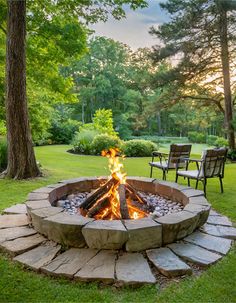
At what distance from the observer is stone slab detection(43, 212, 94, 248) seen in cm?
241

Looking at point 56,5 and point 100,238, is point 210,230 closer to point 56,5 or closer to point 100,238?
point 100,238

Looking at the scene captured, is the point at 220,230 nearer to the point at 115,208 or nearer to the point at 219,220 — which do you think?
the point at 219,220

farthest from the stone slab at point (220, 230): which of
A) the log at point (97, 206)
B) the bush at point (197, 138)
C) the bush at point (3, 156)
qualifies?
the bush at point (197, 138)

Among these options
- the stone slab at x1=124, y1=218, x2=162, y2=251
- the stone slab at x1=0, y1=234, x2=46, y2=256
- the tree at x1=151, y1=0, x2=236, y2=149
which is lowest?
the stone slab at x1=0, y1=234, x2=46, y2=256

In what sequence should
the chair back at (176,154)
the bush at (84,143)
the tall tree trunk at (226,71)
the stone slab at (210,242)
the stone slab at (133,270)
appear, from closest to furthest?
the stone slab at (133,270), the stone slab at (210,242), the chair back at (176,154), the tall tree trunk at (226,71), the bush at (84,143)

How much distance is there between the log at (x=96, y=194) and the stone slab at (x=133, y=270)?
3.17 feet

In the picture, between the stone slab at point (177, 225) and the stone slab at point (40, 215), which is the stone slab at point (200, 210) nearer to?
the stone slab at point (177, 225)

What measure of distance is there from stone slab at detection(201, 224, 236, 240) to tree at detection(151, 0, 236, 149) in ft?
24.6

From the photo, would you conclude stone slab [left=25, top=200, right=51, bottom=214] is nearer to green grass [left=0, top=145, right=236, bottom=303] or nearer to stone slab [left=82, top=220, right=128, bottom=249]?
green grass [left=0, top=145, right=236, bottom=303]

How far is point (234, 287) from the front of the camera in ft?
6.62

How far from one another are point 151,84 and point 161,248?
880 centimetres

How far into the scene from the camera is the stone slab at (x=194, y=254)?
2.32 metres

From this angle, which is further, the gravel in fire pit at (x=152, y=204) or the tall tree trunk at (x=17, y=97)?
the tall tree trunk at (x=17, y=97)

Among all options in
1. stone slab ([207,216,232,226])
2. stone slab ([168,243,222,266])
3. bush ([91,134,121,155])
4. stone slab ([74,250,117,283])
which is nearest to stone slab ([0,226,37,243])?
stone slab ([74,250,117,283])
